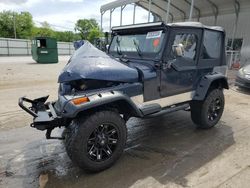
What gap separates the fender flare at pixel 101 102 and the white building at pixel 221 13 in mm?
11815

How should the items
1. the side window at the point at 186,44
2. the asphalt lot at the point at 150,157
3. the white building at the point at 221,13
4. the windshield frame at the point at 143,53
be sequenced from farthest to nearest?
the white building at the point at 221,13 → the side window at the point at 186,44 → the windshield frame at the point at 143,53 → the asphalt lot at the point at 150,157

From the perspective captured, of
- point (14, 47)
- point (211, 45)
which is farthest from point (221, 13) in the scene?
point (14, 47)

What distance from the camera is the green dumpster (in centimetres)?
1767

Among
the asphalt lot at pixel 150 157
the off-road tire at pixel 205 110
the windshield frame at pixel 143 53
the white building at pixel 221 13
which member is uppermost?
the white building at pixel 221 13

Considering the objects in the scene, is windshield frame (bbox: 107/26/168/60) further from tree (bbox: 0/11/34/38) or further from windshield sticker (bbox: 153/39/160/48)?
tree (bbox: 0/11/34/38)

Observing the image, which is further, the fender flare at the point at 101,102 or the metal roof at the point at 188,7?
the metal roof at the point at 188,7

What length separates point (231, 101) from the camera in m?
7.16

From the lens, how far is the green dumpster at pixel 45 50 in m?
17.7

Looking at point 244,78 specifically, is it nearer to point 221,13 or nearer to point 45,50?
point 221,13

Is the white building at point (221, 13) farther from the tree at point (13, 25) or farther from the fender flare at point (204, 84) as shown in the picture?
the tree at point (13, 25)

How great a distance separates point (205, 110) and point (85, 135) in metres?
2.58

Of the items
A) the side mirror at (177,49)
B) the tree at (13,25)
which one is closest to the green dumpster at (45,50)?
the side mirror at (177,49)

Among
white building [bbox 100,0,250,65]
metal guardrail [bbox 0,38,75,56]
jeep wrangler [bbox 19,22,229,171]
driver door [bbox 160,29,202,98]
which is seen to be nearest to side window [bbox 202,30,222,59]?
jeep wrangler [bbox 19,22,229,171]

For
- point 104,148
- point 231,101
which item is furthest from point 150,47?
point 231,101
